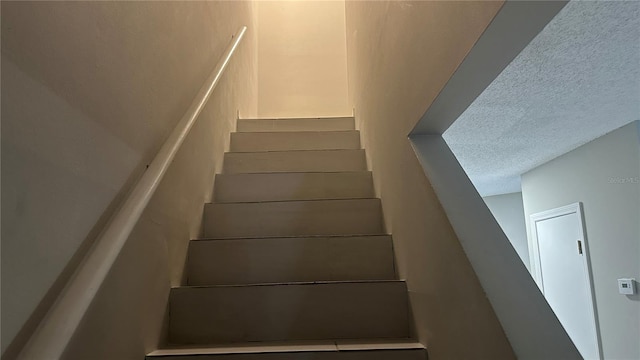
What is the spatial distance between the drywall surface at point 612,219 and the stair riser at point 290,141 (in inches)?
65.2

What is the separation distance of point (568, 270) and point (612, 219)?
0.73 metres

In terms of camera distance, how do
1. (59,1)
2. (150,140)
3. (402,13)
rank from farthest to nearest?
(402,13) → (150,140) → (59,1)

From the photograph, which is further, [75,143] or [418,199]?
[418,199]

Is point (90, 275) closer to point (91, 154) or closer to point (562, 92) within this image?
point (91, 154)

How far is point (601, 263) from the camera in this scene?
2922mm

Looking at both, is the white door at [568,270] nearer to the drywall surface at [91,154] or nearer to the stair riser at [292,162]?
the stair riser at [292,162]

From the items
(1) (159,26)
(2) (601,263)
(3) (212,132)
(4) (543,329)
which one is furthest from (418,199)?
(2) (601,263)

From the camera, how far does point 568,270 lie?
3.36 meters

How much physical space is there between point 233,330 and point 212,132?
1.11 m

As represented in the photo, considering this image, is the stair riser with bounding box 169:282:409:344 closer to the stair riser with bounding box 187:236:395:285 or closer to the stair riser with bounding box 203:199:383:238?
the stair riser with bounding box 187:236:395:285

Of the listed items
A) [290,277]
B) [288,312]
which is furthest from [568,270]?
[288,312]

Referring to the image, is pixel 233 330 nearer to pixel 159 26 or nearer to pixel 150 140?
pixel 150 140

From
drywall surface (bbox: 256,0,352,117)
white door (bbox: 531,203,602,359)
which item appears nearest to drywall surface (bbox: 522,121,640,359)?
white door (bbox: 531,203,602,359)

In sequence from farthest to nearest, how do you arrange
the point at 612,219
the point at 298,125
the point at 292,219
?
the point at 298,125 < the point at 612,219 < the point at 292,219
